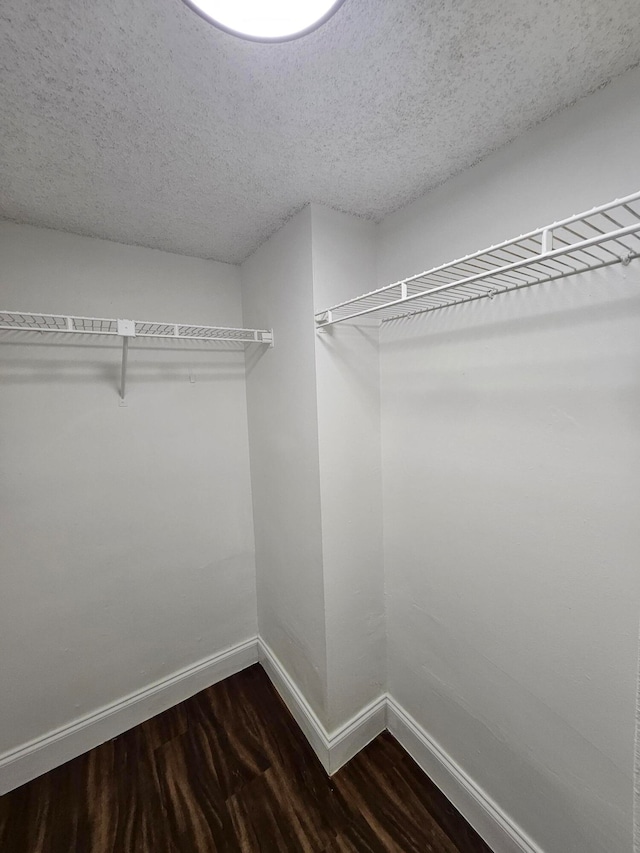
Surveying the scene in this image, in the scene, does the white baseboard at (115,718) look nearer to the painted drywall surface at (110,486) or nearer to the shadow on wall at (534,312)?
the painted drywall surface at (110,486)

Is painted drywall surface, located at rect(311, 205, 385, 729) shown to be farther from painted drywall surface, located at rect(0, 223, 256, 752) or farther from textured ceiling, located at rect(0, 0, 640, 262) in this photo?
painted drywall surface, located at rect(0, 223, 256, 752)

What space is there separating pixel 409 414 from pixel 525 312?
0.56 m

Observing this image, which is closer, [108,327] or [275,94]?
[275,94]

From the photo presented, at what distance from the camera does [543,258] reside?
67cm

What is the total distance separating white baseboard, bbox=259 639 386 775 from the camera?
148 cm

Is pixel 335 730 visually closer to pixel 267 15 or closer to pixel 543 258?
pixel 543 258

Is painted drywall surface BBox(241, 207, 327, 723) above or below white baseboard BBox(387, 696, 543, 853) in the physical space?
above

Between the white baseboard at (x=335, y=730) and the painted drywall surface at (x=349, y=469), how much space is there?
0.04m

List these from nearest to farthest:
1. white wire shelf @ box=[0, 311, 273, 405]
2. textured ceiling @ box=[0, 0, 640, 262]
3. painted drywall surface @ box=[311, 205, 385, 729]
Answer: textured ceiling @ box=[0, 0, 640, 262] → white wire shelf @ box=[0, 311, 273, 405] → painted drywall surface @ box=[311, 205, 385, 729]

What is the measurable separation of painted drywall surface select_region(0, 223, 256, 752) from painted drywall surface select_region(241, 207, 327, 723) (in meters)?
0.19

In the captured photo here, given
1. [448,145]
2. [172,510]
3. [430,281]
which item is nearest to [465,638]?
[430,281]

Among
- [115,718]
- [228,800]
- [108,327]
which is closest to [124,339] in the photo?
[108,327]

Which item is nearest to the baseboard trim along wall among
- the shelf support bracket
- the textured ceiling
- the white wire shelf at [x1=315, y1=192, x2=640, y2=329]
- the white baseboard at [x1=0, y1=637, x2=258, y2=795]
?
the white baseboard at [x1=0, y1=637, x2=258, y2=795]

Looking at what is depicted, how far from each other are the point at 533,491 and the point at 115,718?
2158 mm
